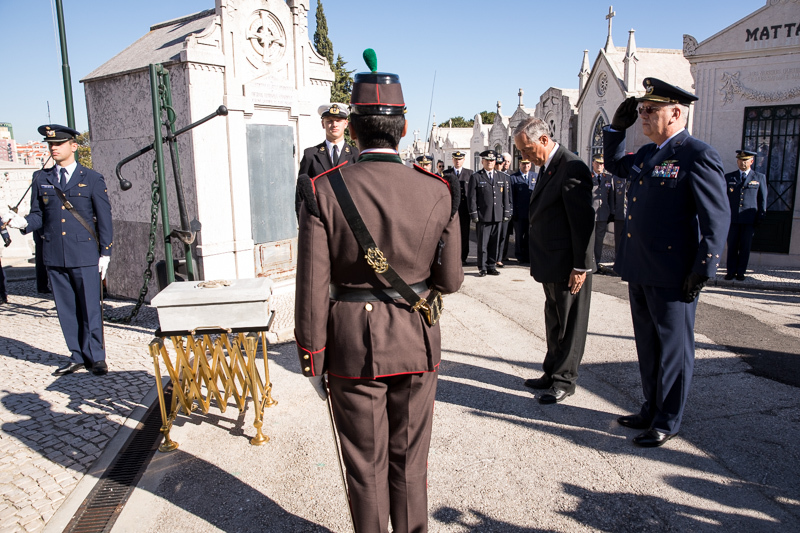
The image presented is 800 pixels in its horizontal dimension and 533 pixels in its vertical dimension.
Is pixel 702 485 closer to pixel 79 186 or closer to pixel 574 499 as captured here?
pixel 574 499

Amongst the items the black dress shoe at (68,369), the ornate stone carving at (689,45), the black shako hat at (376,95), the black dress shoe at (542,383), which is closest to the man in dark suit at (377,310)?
the black shako hat at (376,95)

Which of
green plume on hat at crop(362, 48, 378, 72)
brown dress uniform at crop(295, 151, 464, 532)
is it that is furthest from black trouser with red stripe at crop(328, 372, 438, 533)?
green plume on hat at crop(362, 48, 378, 72)

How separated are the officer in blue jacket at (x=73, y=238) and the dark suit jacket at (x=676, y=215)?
178 inches

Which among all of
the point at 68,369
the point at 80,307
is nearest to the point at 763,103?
the point at 80,307

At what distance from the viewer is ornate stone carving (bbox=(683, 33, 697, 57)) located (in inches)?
427

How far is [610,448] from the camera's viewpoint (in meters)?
3.65

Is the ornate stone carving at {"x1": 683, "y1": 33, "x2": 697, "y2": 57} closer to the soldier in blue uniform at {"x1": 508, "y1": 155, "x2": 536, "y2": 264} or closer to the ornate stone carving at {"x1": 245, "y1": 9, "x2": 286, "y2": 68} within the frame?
the soldier in blue uniform at {"x1": 508, "y1": 155, "x2": 536, "y2": 264}

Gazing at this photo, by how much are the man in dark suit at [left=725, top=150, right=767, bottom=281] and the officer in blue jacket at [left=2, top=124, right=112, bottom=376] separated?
8868 millimetres

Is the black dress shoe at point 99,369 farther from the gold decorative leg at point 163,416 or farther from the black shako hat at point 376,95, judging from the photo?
the black shako hat at point 376,95

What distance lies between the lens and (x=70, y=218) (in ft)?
16.7

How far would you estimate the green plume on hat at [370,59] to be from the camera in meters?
2.46

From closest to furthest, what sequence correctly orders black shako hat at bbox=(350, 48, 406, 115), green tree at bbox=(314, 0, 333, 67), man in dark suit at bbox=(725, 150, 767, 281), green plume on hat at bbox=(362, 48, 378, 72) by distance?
black shako hat at bbox=(350, 48, 406, 115)
green plume on hat at bbox=(362, 48, 378, 72)
man in dark suit at bbox=(725, 150, 767, 281)
green tree at bbox=(314, 0, 333, 67)

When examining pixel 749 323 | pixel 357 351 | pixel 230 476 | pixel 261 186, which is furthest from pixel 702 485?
pixel 261 186

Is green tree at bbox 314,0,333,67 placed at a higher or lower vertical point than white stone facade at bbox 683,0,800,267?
higher
